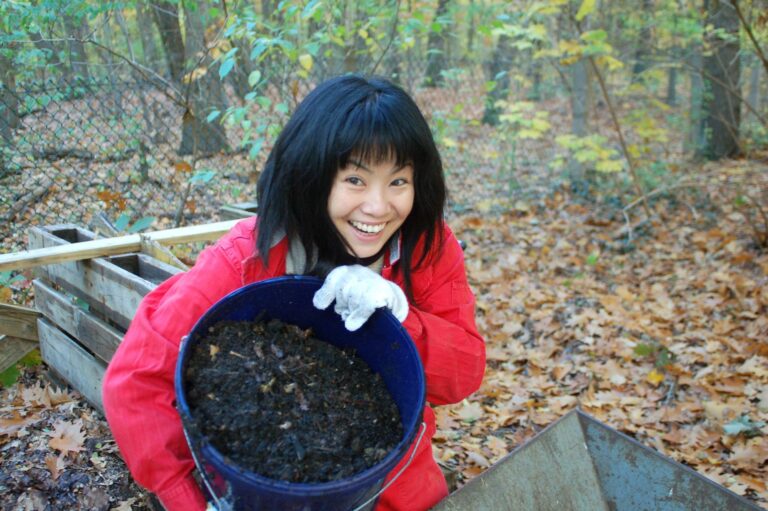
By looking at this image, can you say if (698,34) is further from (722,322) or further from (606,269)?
(722,322)

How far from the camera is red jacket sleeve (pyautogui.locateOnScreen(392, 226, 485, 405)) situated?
1.70 m

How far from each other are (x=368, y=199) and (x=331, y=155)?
0.15 meters

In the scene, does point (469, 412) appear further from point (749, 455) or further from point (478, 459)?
point (749, 455)

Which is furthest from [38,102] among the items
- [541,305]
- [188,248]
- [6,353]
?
[541,305]

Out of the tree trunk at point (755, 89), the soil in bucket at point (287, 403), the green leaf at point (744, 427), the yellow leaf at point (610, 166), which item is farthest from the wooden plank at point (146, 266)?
the tree trunk at point (755, 89)

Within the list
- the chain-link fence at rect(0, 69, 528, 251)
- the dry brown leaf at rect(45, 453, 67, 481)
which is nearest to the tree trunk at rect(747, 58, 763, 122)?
the chain-link fence at rect(0, 69, 528, 251)

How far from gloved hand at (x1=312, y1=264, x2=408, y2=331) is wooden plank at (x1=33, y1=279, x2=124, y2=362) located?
1301 millimetres

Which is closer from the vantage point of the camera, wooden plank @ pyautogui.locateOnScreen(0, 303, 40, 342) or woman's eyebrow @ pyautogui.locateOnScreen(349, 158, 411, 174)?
woman's eyebrow @ pyautogui.locateOnScreen(349, 158, 411, 174)

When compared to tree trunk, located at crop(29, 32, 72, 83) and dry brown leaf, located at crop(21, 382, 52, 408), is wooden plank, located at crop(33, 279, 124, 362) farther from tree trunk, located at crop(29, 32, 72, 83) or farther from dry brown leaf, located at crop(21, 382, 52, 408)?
tree trunk, located at crop(29, 32, 72, 83)

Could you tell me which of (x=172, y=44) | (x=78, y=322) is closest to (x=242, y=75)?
(x=172, y=44)

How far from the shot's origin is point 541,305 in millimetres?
5020

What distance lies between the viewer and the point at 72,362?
2795 millimetres

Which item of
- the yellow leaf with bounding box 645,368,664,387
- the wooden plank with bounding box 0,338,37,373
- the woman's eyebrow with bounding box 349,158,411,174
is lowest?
the yellow leaf with bounding box 645,368,664,387

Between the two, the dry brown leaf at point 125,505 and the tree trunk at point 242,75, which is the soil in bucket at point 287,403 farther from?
the tree trunk at point 242,75
